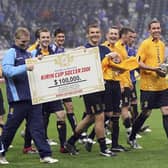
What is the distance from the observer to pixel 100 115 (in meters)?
9.70

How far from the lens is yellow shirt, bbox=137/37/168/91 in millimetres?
10422

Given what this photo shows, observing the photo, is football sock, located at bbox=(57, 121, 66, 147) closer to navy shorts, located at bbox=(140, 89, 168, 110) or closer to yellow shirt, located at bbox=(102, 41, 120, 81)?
yellow shirt, located at bbox=(102, 41, 120, 81)

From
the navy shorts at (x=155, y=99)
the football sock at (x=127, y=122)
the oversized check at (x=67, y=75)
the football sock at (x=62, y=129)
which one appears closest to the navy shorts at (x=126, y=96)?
the football sock at (x=127, y=122)

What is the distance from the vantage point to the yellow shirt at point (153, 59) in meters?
10.4

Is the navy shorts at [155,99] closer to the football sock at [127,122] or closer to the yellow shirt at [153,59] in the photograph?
the yellow shirt at [153,59]

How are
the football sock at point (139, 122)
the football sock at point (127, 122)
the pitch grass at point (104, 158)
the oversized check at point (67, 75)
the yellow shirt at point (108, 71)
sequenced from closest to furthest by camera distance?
1. the pitch grass at point (104, 158)
2. the oversized check at point (67, 75)
3. the yellow shirt at point (108, 71)
4. the football sock at point (139, 122)
5. the football sock at point (127, 122)

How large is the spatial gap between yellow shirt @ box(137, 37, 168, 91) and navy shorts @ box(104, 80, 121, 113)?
53 cm

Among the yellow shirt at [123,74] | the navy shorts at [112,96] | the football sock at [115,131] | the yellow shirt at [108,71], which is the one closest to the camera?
the yellow shirt at [108,71]

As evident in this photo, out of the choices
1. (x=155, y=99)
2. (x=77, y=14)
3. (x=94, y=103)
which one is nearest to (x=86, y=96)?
(x=94, y=103)

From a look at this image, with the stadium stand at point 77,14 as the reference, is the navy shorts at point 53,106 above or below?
above

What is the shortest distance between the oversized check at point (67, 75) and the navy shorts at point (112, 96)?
2.03ft

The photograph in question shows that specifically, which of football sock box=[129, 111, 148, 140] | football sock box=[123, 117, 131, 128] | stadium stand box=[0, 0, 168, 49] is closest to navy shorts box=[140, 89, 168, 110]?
football sock box=[129, 111, 148, 140]

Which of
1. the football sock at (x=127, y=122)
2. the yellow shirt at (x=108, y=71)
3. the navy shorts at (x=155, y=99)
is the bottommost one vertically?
the football sock at (x=127, y=122)

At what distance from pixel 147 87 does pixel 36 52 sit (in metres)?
1.88
